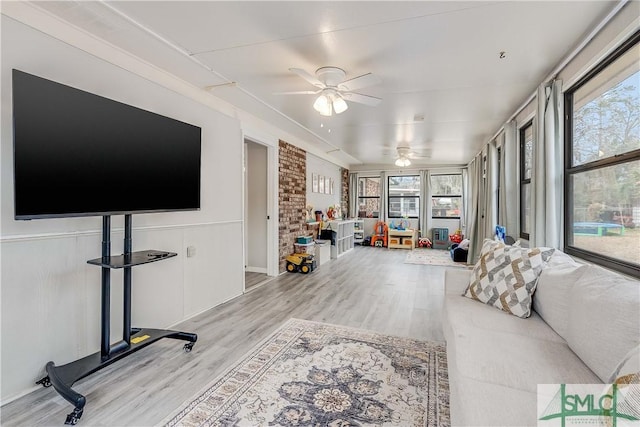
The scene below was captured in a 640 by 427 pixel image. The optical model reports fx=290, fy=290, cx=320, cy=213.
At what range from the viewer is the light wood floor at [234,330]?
1.68 metres

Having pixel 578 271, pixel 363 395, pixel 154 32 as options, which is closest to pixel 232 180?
pixel 154 32

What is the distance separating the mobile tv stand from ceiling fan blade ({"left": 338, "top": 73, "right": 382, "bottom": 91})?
2.03 m

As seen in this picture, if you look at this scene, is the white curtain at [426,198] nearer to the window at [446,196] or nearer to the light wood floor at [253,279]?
the window at [446,196]

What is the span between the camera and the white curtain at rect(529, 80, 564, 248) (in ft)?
8.14

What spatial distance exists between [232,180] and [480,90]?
303 cm

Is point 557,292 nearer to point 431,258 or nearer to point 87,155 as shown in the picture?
point 87,155

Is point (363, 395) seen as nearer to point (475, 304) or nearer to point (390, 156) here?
point (475, 304)

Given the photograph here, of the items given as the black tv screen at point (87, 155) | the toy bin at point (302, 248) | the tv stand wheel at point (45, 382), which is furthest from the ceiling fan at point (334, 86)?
the toy bin at point (302, 248)

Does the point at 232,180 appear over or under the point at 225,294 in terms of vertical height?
over

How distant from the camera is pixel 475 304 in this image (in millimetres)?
2107

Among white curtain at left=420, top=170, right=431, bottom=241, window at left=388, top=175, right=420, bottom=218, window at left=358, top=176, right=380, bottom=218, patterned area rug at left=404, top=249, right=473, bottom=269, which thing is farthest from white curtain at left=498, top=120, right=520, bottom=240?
window at left=358, top=176, right=380, bottom=218

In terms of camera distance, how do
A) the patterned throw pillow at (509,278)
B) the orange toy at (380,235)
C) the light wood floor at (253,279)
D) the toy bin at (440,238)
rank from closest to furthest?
the patterned throw pillow at (509,278) → the light wood floor at (253,279) → the toy bin at (440,238) → the orange toy at (380,235)

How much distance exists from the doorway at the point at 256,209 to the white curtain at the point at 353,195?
4.61 meters

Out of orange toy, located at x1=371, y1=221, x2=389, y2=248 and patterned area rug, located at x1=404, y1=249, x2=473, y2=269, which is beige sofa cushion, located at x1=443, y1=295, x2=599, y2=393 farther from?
orange toy, located at x1=371, y1=221, x2=389, y2=248
